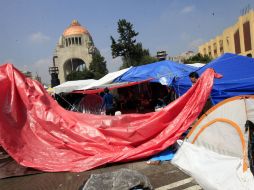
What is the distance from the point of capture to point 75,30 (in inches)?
3334

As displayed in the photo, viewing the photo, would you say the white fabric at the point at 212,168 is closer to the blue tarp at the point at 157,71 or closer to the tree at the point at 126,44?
the blue tarp at the point at 157,71

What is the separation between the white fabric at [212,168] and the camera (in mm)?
4023

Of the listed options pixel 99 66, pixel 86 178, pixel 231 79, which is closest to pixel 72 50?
pixel 99 66

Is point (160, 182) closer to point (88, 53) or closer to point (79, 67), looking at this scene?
point (88, 53)

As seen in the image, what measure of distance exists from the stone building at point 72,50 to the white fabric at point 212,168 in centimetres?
7536

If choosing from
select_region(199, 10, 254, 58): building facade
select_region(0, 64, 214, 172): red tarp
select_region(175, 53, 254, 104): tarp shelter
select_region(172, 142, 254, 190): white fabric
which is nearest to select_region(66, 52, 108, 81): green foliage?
select_region(199, 10, 254, 58): building facade

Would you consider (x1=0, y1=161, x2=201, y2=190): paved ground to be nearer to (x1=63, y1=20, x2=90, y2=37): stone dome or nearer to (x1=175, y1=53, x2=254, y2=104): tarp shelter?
(x1=175, y1=53, x2=254, y2=104): tarp shelter

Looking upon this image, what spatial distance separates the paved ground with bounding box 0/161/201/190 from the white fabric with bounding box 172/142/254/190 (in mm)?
167

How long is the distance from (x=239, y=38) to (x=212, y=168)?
42984 millimetres

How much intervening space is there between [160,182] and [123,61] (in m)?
44.1

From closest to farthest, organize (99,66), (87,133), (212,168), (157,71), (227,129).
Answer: (212,168) → (227,129) → (87,133) → (157,71) → (99,66)

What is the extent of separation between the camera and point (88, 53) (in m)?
80.4

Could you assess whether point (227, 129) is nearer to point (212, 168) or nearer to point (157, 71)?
point (212, 168)

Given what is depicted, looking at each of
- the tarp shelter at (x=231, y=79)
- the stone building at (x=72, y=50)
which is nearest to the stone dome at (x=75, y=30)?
the stone building at (x=72, y=50)
